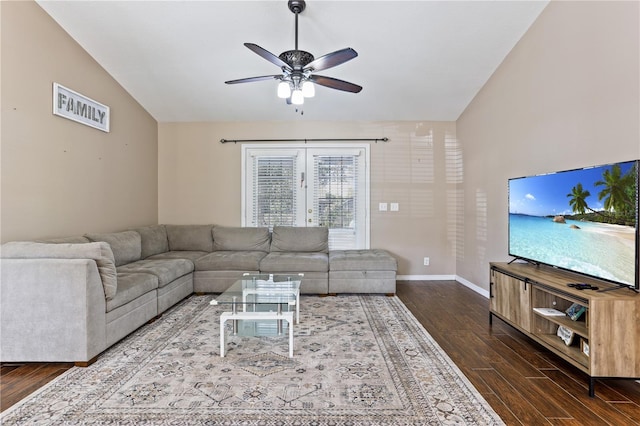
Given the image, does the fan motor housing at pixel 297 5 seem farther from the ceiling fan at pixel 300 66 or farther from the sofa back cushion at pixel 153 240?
the sofa back cushion at pixel 153 240

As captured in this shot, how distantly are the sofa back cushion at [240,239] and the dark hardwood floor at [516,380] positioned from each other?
260 centimetres

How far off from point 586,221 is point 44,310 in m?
3.93

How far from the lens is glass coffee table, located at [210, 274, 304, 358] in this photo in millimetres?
2535

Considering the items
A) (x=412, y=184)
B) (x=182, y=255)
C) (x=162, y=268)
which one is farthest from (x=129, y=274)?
(x=412, y=184)

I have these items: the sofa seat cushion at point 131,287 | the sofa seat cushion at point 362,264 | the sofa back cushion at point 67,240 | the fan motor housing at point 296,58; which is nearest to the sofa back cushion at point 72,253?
the sofa seat cushion at point 131,287

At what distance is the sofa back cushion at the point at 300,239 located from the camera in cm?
491

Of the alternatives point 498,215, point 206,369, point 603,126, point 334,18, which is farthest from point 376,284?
point 334,18

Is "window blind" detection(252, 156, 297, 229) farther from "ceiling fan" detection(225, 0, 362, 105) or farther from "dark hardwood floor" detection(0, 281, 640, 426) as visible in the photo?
"dark hardwood floor" detection(0, 281, 640, 426)

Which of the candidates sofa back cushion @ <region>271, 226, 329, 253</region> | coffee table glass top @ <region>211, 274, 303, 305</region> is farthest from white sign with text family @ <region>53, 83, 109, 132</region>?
sofa back cushion @ <region>271, 226, 329, 253</region>

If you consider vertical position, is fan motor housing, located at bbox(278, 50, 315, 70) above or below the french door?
above

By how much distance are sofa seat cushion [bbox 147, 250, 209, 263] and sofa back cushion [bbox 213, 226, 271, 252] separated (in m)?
0.26

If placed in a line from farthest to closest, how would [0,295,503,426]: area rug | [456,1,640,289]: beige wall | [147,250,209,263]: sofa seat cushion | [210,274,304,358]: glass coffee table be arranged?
[147,250,209,263]: sofa seat cushion, [210,274,304,358]: glass coffee table, [456,1,640,289]: beige wall, [0,295,503,426]: area rug

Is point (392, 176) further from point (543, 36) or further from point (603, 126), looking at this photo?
point (603, 126)

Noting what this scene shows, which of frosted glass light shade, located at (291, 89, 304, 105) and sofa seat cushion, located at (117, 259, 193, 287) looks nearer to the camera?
frosted glass light shade, located at (291, 89, 304, 105)
